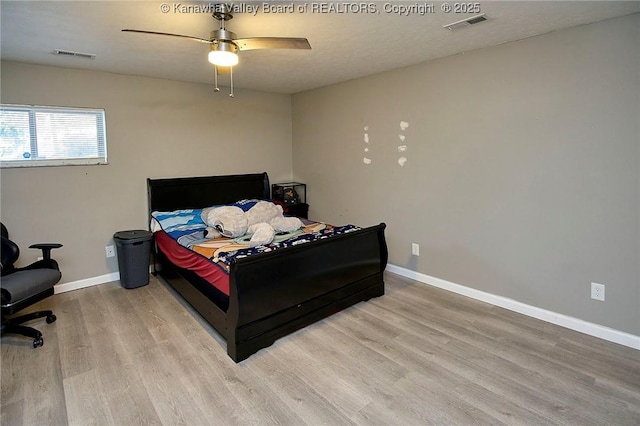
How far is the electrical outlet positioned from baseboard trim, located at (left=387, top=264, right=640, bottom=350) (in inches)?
8.6

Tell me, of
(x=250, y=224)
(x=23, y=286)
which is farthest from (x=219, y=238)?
(x=23, y=286)

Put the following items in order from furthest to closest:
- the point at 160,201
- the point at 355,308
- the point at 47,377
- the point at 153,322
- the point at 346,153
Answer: the point at 346,153, the point at 160,201, the point at 355,308, the point at 153,322, the point at 47,377

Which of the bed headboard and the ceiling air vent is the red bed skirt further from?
the ceiling air vent

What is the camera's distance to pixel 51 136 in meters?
3.62

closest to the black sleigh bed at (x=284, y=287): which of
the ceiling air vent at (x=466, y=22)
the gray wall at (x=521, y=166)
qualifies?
the gray wall at (x=521, y=166)

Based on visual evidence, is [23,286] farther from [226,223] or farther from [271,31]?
[271,31]

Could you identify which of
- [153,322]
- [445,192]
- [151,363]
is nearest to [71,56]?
[153,322]

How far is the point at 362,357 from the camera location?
8.43ft

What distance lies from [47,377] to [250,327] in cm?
133

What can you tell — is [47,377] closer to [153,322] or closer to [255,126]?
[153,322]

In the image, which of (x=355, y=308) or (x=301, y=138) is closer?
(x=355, y=308)

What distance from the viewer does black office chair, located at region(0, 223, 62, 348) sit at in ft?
8.41

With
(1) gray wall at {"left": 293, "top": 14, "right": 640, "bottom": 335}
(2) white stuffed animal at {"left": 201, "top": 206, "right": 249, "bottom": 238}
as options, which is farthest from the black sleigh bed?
(1) gray wall at {"left": 293, "top": 14, "right": 640, "bottom": 335}

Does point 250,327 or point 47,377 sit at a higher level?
point 250,327
